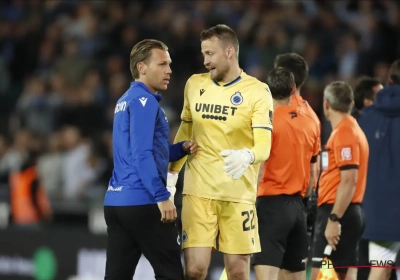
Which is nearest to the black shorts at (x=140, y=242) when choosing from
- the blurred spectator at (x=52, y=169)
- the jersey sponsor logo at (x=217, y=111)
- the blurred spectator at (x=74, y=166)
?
the jersey sponsor logo at (x=217, y=111)

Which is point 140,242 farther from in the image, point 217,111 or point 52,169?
point 52,169

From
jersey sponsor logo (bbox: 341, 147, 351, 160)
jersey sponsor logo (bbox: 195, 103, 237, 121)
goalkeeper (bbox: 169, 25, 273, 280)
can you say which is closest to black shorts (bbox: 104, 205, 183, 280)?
goalkeeper (bbox: 169, 25, 273, 280)

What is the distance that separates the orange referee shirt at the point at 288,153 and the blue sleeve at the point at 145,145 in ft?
4.20

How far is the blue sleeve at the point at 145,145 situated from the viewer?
5.55 metres

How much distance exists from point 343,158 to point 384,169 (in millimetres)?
440

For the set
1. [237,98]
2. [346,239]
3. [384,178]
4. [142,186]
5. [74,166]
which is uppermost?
[237,98]

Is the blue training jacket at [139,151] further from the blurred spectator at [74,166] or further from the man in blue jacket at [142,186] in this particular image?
the blurred spectator at [74,166]

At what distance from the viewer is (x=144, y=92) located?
5742 mm

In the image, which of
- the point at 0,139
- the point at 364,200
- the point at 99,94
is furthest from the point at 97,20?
the point at 364,200

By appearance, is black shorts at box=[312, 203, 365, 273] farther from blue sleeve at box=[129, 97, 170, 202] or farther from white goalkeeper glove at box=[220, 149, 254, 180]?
blue sleeve at box=[129, 97, 170, 202]

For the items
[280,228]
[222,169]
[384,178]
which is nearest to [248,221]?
[222,169]

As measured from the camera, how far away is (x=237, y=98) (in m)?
6.06

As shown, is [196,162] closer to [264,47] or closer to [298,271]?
[298,271]

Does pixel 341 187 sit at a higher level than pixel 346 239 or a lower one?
higher
